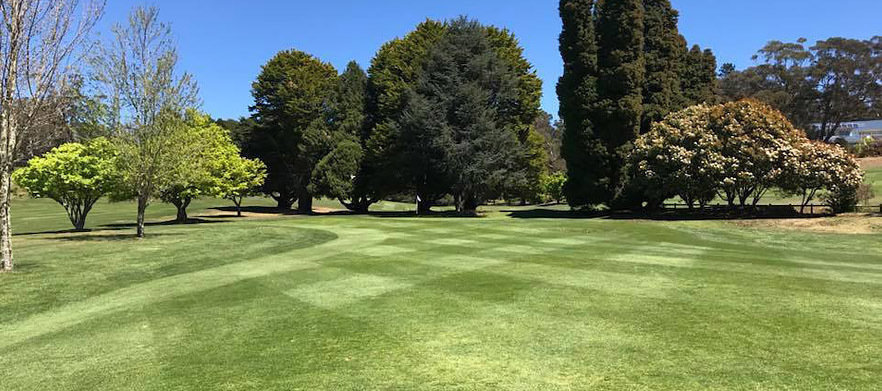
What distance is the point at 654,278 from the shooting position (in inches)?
460

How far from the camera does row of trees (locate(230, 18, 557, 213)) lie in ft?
139

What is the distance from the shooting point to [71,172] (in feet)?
83.2

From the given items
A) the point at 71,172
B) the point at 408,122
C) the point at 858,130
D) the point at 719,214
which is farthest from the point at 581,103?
the point at 858,130

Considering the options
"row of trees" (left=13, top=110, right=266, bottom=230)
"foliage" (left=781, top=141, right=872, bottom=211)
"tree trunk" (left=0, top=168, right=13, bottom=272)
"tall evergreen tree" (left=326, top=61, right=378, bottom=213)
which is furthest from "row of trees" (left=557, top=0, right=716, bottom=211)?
"tree trunk" (left=0, top=168, right=13, bottom=272)

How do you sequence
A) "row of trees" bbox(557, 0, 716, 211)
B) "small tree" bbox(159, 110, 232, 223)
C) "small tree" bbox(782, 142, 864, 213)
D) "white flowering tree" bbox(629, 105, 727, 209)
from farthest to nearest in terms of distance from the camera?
"row of trees" bbox(557, 0, 716, 211) → "white flowering tree" bbox(629, 105, 727, 209) → "small tree" bbox(782, 142, 864, 213) → "small tree" bbox(159, 110, 232, 223)

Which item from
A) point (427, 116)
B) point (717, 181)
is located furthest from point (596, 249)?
point (427, 116)

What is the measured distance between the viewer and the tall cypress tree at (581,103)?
136 ft

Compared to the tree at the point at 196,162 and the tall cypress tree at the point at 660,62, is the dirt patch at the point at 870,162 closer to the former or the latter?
the tall cypress tree at the point at 660,62

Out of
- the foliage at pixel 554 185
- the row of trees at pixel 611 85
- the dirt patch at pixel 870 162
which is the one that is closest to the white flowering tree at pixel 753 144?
the row of trees at pixel 611 85

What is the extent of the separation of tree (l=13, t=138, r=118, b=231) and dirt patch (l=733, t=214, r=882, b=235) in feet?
109

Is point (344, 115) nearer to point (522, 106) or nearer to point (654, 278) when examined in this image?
point (522, 106)

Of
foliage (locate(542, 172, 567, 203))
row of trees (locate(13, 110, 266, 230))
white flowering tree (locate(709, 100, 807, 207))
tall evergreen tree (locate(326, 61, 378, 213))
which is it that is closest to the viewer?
row of trees (locate(13, 110, 266, 230))

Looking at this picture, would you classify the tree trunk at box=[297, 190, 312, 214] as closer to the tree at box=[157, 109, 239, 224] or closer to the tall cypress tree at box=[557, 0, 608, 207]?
the tree at box=[157, 109, 239, 224]

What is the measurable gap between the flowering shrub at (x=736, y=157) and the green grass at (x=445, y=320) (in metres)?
17.3
